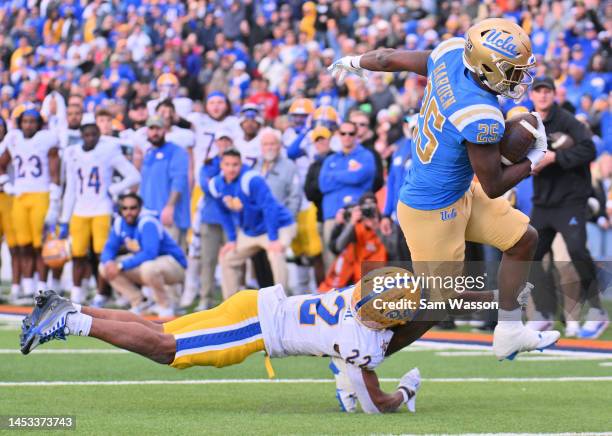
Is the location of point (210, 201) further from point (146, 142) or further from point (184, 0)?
point (184, 0)

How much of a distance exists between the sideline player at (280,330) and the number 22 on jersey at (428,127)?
2.28 ft

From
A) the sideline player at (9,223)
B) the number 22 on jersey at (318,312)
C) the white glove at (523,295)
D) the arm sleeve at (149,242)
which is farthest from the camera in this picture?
the sideline player at (9,223)

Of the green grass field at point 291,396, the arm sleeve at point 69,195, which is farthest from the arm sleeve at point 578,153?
the arm sleeve at point 69,195

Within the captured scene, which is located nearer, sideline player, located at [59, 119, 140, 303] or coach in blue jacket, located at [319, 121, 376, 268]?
coach in blue jacket, located at [319, 121, 376, 268]

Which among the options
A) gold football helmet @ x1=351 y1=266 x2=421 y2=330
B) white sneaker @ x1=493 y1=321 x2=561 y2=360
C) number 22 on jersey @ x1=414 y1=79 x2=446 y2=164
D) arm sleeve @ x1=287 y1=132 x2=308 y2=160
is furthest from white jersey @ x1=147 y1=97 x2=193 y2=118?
gold football helmet @ x1=351 y1=266 x2=421 y2=330

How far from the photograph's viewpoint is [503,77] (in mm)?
6715

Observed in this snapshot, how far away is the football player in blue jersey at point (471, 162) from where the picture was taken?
6.72 m

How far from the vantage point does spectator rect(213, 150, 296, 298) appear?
41.3 ft

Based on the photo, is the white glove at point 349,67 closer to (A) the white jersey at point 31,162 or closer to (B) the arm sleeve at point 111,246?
(B) the arm sleeve at point 111,246

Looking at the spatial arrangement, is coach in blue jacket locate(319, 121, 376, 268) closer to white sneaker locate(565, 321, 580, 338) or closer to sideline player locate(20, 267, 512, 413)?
white sneaker locate(565, 321, 580, 338)

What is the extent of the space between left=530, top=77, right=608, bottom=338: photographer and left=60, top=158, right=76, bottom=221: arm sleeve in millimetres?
5324

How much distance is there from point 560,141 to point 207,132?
540cm

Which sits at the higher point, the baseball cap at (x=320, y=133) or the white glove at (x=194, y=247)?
the baseball cap at (x=320, y=133)

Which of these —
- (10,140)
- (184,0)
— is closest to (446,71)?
(10,140)
